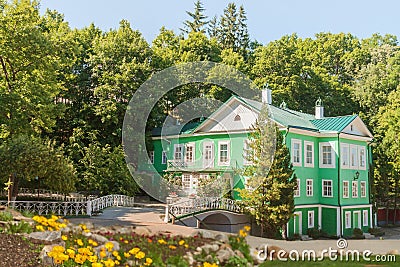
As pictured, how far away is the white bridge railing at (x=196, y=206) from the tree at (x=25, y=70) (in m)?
7.77

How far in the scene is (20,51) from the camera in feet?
70.4

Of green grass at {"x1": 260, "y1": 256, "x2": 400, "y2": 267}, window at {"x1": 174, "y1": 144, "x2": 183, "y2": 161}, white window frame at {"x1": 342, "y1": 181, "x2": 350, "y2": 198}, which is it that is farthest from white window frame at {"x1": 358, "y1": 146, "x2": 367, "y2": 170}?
green grass at {"x1": 260, "y1": 256, "x2": 400, "y2": 267}

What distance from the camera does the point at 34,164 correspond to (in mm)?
18078

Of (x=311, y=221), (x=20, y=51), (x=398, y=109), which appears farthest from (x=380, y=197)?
(x=20, y=51)

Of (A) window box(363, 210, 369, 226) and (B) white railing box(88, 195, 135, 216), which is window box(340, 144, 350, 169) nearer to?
(A) window box(363, 210, 369, 226)

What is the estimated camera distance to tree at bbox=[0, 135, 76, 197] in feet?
59.0

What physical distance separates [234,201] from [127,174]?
9.16 meters

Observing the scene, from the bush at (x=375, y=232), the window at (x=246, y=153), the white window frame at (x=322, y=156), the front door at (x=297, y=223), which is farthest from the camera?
the bush at (x=375, y=232)

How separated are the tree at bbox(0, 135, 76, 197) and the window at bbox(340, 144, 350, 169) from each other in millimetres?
15587

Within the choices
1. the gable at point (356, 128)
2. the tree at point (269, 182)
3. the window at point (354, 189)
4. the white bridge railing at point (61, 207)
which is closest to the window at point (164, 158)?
the white bridge railing at point (61, 207)

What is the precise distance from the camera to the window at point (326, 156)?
85.3 feet

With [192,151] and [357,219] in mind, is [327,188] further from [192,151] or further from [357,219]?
[192,151]

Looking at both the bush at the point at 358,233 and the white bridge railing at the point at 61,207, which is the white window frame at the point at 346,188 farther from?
the white bridge railing at the point at 61,207

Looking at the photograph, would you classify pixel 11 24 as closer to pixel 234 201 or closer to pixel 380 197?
pixel 234 201
